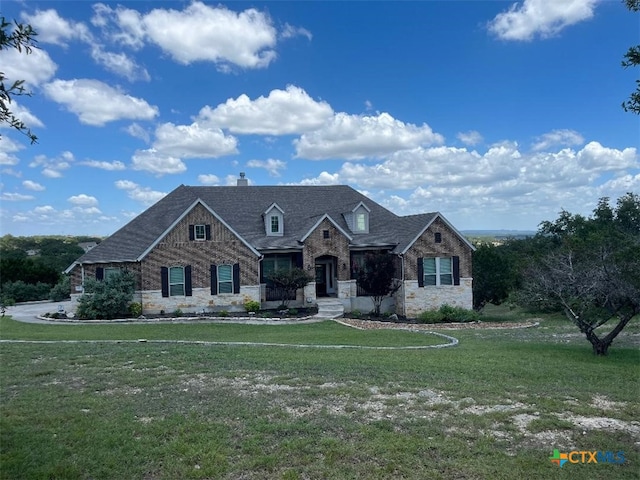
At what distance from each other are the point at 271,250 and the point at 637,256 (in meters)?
18.5

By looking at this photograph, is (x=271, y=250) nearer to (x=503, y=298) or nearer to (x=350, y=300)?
(x=350, y=300)

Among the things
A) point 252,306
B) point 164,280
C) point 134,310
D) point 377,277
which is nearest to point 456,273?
point 377,277

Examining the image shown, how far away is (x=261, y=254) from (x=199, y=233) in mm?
3740

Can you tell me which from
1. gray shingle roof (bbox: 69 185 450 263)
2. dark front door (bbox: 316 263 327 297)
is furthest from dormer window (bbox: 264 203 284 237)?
dark front door (bbox: 316 263 327 297)

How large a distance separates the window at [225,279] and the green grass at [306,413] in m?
13.4

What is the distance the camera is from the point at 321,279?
3206 cm

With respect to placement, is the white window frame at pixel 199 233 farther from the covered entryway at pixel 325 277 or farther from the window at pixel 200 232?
the covered entryway at pixel 325 277

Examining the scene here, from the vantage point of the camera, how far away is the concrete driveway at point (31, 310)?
25.9m

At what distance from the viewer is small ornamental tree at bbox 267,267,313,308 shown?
2719 centimetres

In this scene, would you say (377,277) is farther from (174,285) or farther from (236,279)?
(174,285)

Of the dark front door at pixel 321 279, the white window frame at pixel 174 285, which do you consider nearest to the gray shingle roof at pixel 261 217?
the white window frame at pixel 174 285

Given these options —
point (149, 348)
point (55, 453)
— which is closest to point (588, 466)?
point (55, 453)

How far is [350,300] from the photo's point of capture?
96.8 feet

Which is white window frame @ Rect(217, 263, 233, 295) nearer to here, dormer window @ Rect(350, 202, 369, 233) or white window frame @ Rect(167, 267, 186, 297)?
white window frame @ Rect(167, 267, 186, 297)
